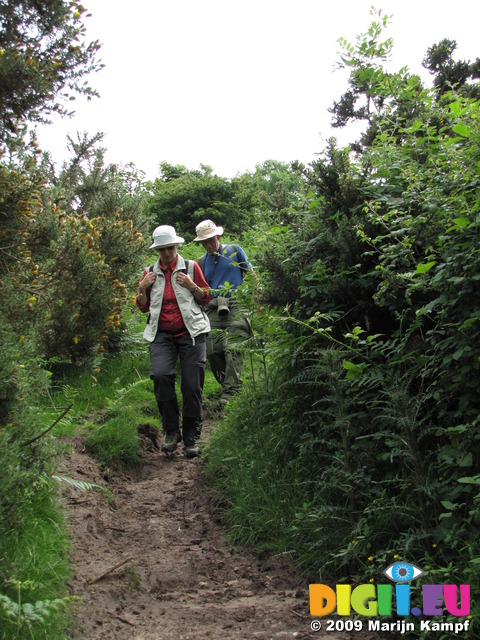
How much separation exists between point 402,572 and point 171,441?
12.1 feet

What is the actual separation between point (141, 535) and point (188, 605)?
1.17 metres

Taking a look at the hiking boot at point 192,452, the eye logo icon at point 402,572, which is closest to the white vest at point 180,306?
the hiking boot at point 192,452

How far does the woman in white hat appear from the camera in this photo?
632 centimetres

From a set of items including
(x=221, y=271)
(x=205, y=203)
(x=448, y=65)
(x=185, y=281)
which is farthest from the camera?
(x=205, y=203)

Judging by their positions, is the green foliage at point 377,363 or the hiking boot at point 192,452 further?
the hiking boot at point 192,452

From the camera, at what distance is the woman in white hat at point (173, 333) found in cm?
632

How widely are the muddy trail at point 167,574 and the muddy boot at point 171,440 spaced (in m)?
0.70

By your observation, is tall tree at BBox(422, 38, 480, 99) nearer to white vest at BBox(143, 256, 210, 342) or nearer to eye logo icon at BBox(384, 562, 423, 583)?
white vest at BBox(143, 256, 210, 342)

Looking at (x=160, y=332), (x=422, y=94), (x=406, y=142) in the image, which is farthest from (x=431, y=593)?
(x=160, y=332)

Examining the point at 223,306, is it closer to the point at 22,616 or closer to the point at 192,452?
the point at 192,452

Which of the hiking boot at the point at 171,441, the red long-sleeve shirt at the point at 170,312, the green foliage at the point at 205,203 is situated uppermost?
the green foliage at the point at 205,203

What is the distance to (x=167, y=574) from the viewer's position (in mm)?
3904

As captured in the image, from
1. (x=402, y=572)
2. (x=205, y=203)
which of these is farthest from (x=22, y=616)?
(x=205, y=203)

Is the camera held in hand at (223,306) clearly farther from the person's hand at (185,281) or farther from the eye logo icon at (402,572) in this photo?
the eye logo icon at (402,572)
